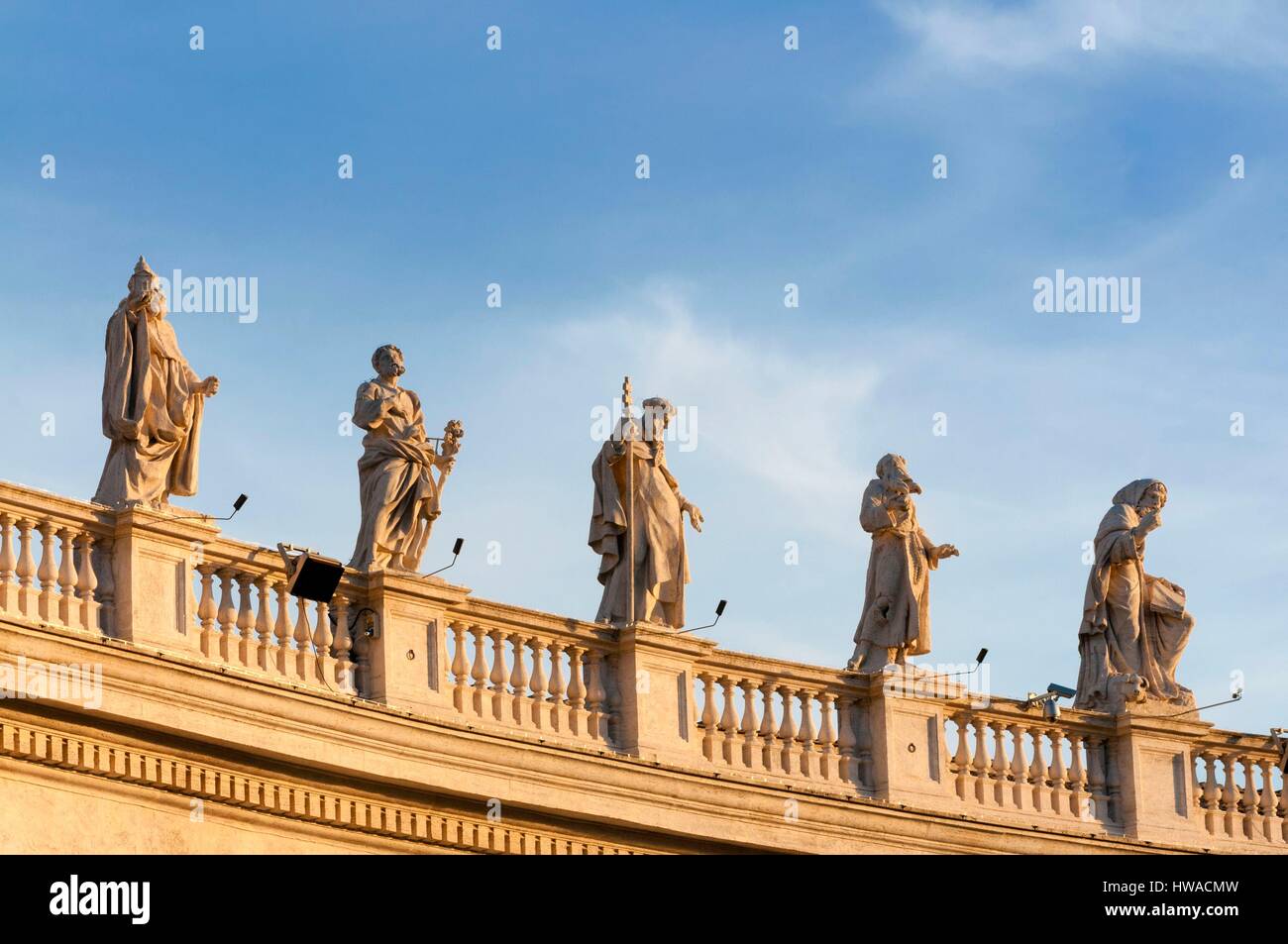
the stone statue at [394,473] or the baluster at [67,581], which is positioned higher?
the stone statue at [394,473]

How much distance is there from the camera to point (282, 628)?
105 feet

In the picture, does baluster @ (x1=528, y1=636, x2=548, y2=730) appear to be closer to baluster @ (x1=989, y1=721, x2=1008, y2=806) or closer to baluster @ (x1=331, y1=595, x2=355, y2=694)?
baluster @ (x1=331, y1=595, x2=355, y2=694)

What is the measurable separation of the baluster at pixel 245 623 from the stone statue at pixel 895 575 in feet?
23.2

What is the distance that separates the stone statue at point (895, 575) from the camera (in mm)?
36312

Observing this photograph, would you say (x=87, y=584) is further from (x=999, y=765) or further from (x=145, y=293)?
(x=999, y=765)

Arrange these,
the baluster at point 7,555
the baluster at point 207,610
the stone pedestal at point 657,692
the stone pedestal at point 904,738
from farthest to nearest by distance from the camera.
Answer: the stone pedestal at point 904,738
the stone pedestal at point 657,692
the baluster at point 207,610
the baluster at point 7,555

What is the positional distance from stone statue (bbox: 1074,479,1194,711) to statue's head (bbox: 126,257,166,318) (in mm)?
11378

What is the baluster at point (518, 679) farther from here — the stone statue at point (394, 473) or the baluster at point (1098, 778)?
the baluster at point (1098, 778)

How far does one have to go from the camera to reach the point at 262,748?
101ft

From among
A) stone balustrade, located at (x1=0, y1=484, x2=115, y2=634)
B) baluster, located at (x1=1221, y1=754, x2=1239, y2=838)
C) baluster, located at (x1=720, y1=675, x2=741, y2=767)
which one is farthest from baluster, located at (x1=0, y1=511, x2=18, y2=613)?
baluster, located at (x1=1221, y1=754, x2=1239, y2=838)

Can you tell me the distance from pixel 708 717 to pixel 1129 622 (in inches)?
229

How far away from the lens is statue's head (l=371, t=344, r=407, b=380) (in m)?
33.5

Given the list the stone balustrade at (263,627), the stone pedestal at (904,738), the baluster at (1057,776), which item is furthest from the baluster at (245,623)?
the baluster at (1057,776)

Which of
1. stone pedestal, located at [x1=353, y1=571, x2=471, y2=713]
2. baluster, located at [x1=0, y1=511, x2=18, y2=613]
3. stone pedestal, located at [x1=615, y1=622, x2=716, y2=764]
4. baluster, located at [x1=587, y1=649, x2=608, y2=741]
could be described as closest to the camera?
baluster, located at [x1=0, y1=511, x2=18, y2=613]
